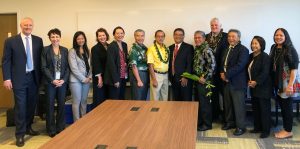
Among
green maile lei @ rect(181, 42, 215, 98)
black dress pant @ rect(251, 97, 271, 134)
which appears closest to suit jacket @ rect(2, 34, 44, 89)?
green maile lei @ rect(181, 42, 215, 98)

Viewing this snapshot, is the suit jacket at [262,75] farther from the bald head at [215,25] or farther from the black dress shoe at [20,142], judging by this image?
the black dress shoe at [20,142]

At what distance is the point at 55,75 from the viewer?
4211mm

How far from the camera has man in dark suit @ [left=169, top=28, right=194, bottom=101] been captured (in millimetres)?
4480

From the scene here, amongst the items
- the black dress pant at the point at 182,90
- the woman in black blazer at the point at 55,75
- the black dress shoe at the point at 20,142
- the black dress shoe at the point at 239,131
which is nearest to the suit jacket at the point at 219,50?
the black dress pant at the point at 182,90

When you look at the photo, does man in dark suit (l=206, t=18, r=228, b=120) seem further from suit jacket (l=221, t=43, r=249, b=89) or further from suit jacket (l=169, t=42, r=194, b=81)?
suit jacket (l=169, t=42, r=194, b=81)

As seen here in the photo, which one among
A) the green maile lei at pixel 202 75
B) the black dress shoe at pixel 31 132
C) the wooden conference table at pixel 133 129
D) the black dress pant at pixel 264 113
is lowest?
the black dress shoe at pixel 31 132

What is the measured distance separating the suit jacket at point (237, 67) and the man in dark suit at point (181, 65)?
1.87 feet

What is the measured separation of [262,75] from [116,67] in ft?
6.55

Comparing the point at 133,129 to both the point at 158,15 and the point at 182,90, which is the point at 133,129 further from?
the point at 158,15

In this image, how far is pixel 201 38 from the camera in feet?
14.3

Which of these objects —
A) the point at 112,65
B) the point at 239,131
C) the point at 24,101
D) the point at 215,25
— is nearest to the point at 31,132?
the point at 24,101

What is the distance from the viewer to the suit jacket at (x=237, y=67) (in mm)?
4156

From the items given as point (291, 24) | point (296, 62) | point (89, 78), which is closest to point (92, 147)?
point (89, 78)

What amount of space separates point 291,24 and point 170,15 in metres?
1.97
